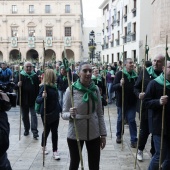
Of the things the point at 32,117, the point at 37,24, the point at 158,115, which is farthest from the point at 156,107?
the point at 37,24

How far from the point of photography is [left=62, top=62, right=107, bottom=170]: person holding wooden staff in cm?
362

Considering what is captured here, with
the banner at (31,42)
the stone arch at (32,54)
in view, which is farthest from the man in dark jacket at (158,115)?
the stone arch at (32,54)

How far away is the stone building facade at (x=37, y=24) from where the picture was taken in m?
51.7

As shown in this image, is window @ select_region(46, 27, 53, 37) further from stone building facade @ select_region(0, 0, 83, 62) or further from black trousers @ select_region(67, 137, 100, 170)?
black trousers @ select_region(67, 137, 100, 170)

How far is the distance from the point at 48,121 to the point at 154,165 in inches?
92.7

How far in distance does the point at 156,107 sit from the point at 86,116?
1.01m

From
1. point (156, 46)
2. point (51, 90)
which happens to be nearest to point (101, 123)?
point (51, 90)

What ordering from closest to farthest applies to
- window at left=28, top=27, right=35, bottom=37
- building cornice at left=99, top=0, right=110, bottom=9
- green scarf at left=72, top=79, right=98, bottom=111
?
green scarf at left=72, top=79, right=98, bottom=111 → building cornice at left=99, top=0, right=110, bottom=9 → window at left=28, top=27, right=35, bottom=37

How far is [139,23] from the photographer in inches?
1062

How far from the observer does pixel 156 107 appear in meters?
3.76

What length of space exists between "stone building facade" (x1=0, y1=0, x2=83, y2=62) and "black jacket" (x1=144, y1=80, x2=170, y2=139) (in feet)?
159

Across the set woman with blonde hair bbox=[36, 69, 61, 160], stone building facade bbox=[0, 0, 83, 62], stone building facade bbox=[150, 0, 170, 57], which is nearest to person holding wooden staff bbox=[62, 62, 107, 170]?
woman with blonde hair bbox=[36, 69, 61, 160]

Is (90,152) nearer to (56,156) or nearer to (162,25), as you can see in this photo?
(56,156)

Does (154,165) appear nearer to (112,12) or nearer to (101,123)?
(101,123)
